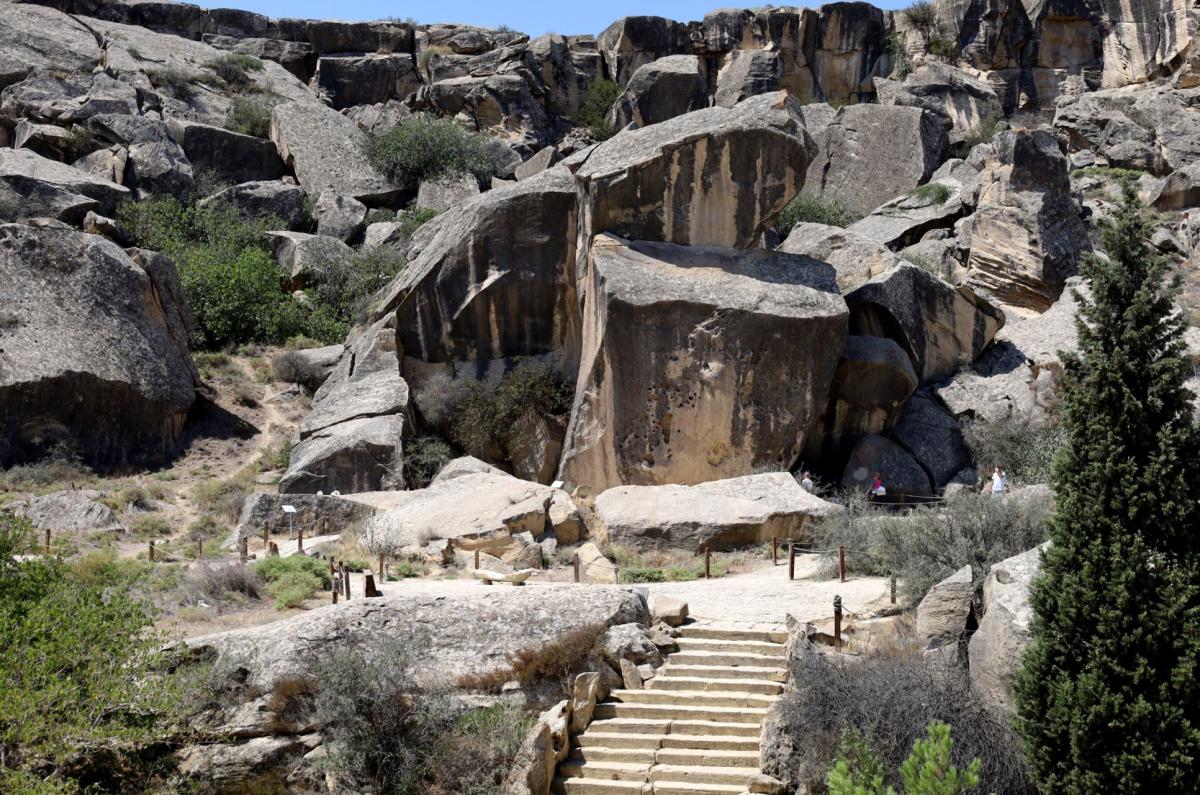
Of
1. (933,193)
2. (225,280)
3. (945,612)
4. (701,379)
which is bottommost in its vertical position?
(945,612)

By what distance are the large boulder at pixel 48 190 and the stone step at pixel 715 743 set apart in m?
23.1

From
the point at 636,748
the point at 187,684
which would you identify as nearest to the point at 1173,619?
the point at 636,748

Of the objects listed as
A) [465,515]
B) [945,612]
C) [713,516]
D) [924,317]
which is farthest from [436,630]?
[924,317]

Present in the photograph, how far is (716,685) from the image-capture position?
1130 centimetres

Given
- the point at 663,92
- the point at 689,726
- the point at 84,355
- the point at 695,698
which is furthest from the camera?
the point at 663,92

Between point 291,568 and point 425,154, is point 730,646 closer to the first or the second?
point 291,568

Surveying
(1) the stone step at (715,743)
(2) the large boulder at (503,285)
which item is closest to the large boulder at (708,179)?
(2) the large boulder at (503,285)

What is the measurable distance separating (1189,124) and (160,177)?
2971 cm

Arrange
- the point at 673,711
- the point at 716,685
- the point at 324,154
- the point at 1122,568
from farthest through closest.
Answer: the point at 324,154 → the point at 716,685 → the point at 673,711 → the point at 1122,568

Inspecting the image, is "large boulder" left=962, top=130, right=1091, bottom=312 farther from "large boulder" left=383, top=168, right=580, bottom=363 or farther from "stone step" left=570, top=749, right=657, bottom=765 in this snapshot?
"stone step" left=570, top=749, right=657, bottom=765

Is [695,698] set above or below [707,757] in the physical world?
above

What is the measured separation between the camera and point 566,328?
77.3ft

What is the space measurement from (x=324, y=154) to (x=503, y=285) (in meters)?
15.6

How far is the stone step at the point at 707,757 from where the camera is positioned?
33.9 ft
